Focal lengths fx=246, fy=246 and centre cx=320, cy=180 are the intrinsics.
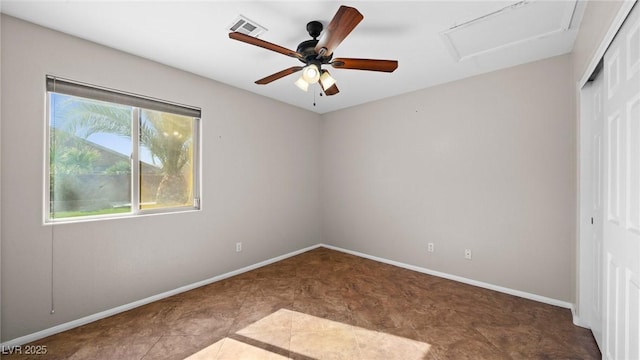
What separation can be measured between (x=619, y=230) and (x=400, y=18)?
76.0 inches

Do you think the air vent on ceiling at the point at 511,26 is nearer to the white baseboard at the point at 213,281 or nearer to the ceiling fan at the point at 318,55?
the ceiling fan at the point at 318,55

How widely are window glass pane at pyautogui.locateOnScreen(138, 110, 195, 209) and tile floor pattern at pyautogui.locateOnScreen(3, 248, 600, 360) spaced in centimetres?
111

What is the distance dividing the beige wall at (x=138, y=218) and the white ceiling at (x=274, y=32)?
0.26 m

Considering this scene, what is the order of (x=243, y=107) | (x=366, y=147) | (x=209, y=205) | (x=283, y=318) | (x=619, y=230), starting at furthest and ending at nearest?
(x=366, y=147), (x=243, y=107), (x=209, y=205), (x=283, y=318), (x=619, y=230)

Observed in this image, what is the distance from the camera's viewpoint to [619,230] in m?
1.32

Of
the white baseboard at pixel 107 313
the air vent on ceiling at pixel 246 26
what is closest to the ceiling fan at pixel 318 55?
the air vent on ceiling at pixel 246 26

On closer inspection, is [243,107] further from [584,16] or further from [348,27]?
[584,16]

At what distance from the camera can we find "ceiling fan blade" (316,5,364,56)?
4.66ft

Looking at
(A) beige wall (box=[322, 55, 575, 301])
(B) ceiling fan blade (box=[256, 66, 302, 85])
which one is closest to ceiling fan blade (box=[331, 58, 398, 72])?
(B) ceiling fan blade (box=[256, 66, 302, 85])

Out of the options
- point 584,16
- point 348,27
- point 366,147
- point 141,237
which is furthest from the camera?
point 366,147

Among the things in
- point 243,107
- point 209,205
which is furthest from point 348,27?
point 209,205

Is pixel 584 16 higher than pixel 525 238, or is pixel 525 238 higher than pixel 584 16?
pixel 584 16

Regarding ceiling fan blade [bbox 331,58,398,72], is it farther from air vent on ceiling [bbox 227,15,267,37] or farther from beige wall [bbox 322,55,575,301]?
beige wall [bbox 322,55,575,301]

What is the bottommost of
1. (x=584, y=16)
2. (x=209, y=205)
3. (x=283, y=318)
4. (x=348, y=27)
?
(x=283, y=318)
